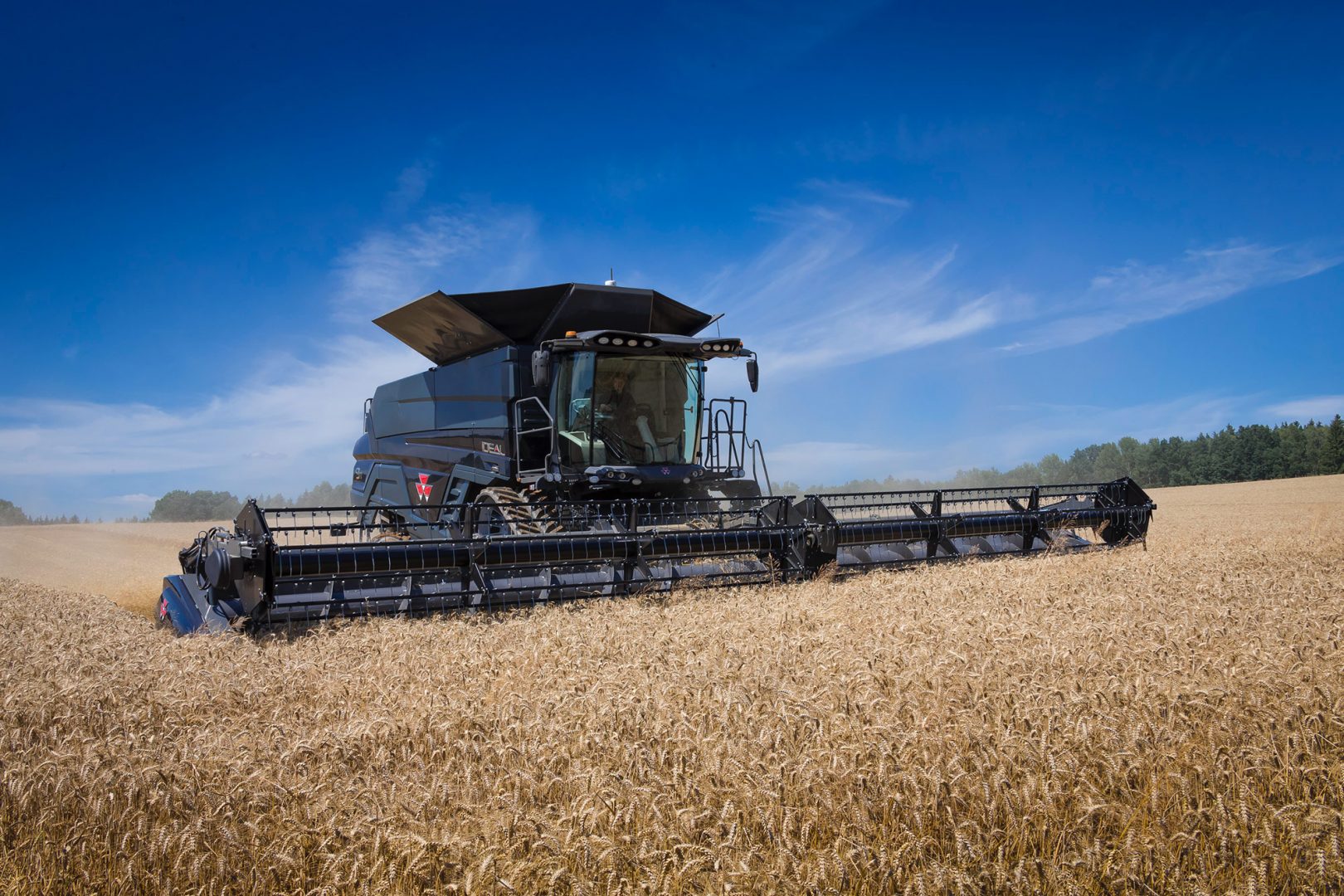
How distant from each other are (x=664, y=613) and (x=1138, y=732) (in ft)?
9.63

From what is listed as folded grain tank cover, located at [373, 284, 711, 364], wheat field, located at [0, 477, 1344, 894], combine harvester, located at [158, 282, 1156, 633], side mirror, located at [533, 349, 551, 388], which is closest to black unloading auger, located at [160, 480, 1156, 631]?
combine harvester, located at [158, 282, 1156, 633]

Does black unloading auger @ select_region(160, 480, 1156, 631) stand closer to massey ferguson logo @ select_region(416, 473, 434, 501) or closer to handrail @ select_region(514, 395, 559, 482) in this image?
handrail @ select_region(514, 395, 559, 482)

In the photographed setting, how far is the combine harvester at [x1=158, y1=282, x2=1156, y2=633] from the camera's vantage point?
536 cm

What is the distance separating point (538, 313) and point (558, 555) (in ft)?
11.5

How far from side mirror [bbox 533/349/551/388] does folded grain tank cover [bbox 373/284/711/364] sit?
1035 millimetres

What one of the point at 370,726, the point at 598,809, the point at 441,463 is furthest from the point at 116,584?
the point at 598,809

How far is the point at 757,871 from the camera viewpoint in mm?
1863

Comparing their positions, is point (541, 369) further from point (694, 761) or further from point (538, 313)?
point (694, 761)

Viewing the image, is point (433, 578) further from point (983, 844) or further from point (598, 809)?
point (983, 844)

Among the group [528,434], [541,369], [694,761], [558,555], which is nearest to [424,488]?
[528,434]

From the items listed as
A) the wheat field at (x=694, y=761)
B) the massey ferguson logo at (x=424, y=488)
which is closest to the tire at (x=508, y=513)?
the massey ferguson logo at (x=424, y=488)

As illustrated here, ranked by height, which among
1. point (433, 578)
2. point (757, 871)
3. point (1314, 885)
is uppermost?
point (433, 578)

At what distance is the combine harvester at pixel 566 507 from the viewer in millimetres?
5363

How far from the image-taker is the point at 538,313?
8.50 meters
